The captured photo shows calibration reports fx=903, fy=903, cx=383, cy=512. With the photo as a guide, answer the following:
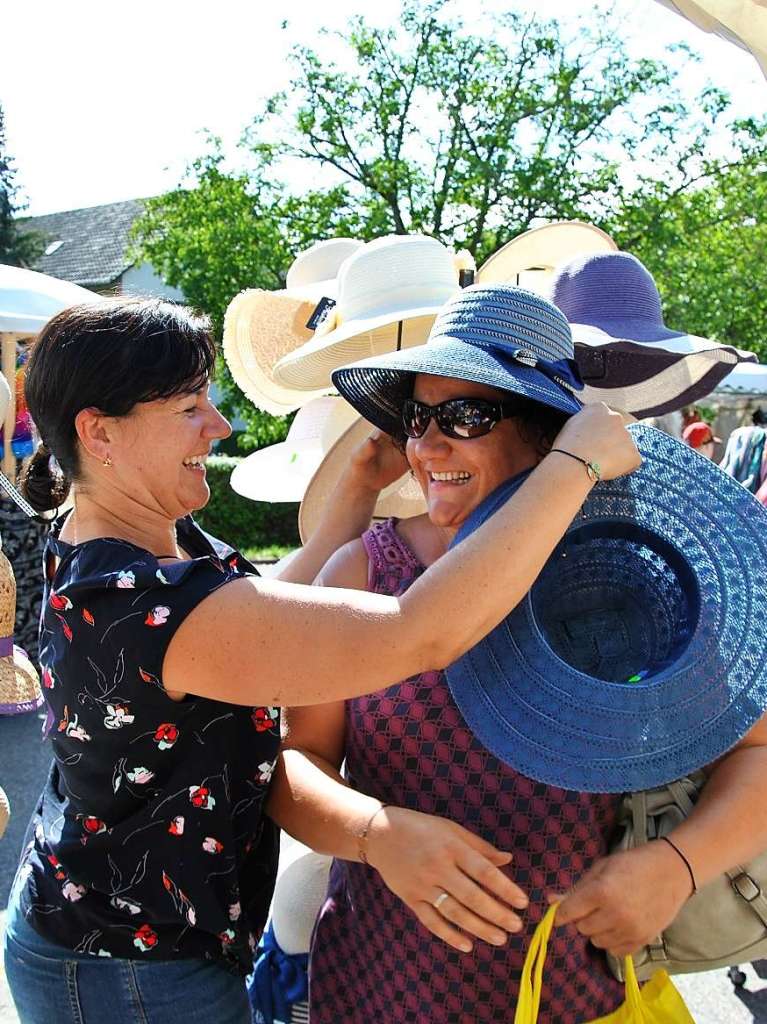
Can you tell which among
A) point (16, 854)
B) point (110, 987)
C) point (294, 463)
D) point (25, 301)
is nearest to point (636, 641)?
point (110, 987)

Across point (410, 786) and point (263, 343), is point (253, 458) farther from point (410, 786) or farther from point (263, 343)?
point (410, 786)

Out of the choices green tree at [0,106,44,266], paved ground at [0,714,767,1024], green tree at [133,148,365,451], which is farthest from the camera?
green tree at [0,106,44,266]

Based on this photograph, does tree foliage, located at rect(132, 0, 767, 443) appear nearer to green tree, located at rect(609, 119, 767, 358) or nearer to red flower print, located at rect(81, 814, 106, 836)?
green tree, located at rect(609, 119, 767, 358)

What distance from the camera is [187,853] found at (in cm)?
135

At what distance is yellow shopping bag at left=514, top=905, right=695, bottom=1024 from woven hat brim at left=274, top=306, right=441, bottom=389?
1.64 metres

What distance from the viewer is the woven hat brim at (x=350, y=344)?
2521mm

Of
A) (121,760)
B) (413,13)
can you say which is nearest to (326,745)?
(121,760)

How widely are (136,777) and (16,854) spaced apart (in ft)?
10.6

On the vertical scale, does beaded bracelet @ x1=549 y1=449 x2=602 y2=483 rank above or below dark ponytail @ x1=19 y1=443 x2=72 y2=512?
above

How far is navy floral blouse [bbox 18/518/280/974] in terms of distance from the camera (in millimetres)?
1238

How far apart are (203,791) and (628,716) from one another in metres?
0.63

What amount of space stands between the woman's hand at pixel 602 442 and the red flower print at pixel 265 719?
0.62m

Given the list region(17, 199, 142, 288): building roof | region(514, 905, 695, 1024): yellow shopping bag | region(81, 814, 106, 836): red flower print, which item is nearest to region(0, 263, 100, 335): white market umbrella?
region(81, 814, 106, 836): red flower print

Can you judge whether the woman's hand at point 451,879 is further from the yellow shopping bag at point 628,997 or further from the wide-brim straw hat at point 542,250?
the wide-brim straw hat at point 542,250
